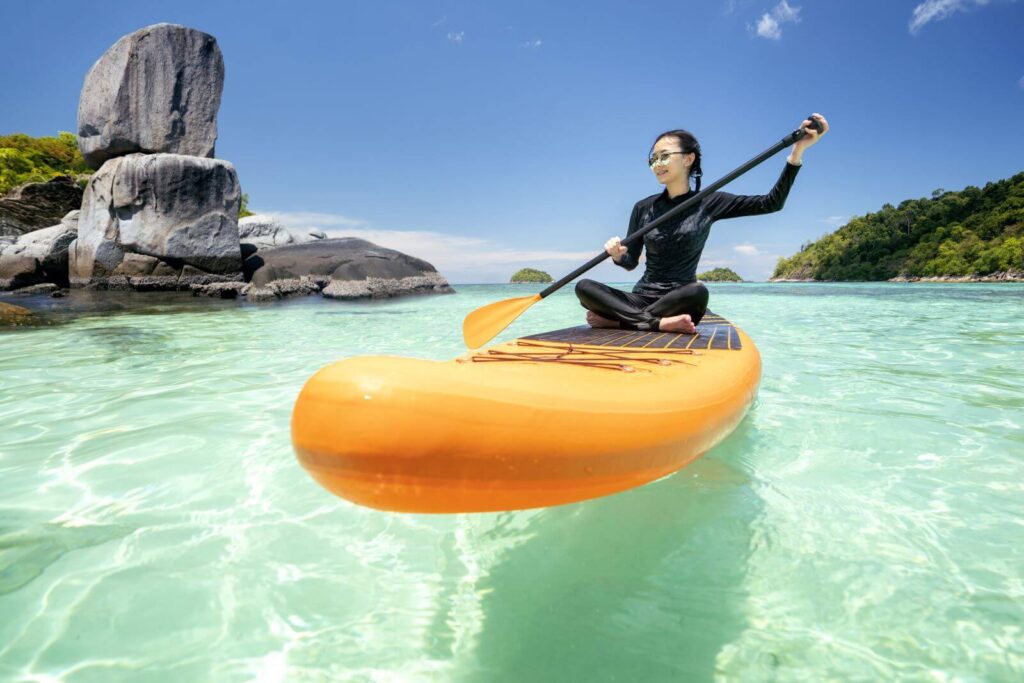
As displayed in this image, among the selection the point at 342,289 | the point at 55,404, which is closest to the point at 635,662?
the point at 55,404

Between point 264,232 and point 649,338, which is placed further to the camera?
point 264,232

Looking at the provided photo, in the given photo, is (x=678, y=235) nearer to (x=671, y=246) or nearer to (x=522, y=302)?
(x=671, y=246)

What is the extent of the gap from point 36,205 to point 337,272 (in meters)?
12.0

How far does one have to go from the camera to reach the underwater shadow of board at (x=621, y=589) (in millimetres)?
1239

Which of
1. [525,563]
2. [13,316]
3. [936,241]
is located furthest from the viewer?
[936,241]

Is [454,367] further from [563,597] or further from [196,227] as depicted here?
[196,227]

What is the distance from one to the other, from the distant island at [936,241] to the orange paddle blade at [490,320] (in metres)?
52.0

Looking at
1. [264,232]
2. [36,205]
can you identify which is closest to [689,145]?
[264,232]

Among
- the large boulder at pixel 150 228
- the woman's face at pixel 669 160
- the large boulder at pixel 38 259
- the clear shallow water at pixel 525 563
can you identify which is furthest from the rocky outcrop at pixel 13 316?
the woman's face at pixel 669 160

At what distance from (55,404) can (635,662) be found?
154 inches

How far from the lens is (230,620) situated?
139cm

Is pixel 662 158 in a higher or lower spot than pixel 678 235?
higher

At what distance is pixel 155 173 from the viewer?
1395cm

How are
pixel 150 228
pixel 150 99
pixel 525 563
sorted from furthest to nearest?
pixel 150 99 < pixel 150 228 < pixel 525 563
